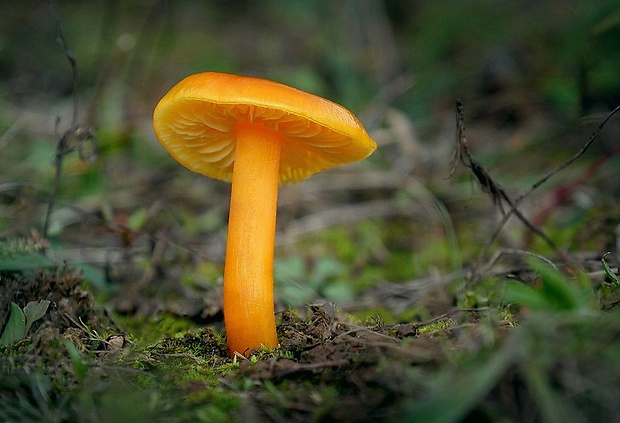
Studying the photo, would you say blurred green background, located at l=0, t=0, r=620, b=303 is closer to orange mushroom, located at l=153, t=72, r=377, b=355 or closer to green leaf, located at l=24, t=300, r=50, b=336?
orange mushroom, located at l=153, t=72, r=377, b=355

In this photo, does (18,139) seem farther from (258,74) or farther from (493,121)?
(493,121)

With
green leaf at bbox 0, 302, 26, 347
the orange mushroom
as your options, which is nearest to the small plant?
green leaf at bbox 0, 302, 26, 347

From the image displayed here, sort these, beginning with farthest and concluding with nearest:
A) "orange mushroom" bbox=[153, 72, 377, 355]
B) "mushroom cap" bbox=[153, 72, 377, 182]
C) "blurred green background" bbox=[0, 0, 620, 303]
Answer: "blurred green background" bbox=[0, 0, 620, 303], "orange mushroom" bbox=[153, 72, 377, 355], "mushroom cap" bbox=[153, 72, 377, 182]

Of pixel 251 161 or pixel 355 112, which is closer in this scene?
pixel 251 161

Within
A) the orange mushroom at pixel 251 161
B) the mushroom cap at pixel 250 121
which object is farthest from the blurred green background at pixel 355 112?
the orange mushroom at pixel 251 161

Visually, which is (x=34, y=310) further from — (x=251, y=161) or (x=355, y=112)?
(x=355, y=112)

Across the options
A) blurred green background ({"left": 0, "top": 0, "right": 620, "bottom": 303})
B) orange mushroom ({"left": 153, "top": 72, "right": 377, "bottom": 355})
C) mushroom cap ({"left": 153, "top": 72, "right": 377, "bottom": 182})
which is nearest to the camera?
mushroom cap ({"left": 153, "top": 72, "right": 377, "bottom": 182})

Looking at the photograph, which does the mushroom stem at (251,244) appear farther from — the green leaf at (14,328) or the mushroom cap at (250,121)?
the green leaf at (14,328)


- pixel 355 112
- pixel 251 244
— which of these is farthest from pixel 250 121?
pixel 355 112
